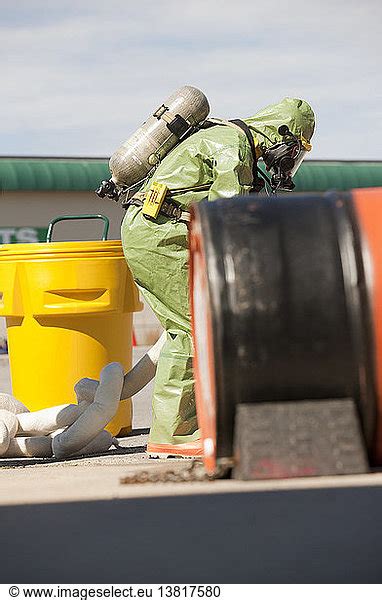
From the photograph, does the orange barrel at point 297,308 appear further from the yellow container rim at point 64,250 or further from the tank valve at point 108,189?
the yellow container rim at point 64,250

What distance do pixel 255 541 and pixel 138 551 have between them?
0.28 meters

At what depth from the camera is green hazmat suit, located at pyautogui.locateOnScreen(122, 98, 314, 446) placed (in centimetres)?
598

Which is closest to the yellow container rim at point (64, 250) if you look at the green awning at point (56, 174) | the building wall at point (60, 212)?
the building wall at point (60, 212)

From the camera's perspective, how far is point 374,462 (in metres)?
3.12

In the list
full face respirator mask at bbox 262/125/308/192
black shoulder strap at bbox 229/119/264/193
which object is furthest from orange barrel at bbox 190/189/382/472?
full face respirator mask at bbox 262/125/308/192

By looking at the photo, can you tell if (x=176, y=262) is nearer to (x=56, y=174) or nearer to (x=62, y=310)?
(x=62, y=310)

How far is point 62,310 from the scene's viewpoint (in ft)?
22.9

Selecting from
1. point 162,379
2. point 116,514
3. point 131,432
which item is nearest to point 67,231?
point 131,432

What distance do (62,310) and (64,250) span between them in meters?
0.35

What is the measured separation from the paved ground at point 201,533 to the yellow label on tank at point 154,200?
8.70 ft

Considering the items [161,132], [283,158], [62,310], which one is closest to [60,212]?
[62,310]

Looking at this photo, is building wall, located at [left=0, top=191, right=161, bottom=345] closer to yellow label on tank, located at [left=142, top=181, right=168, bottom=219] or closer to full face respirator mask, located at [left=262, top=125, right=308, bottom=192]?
full face respirator mask, located at [left=262, top=125, right=308, bottom=192]

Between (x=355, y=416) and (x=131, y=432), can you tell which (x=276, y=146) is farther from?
(x=355, y=416)

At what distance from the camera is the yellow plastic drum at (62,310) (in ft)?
22.9
